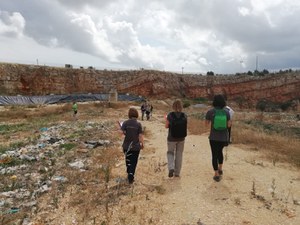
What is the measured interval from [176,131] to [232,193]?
5.84 ft

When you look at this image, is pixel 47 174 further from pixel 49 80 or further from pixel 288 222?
pixel 49 80

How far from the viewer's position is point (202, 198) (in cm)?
634

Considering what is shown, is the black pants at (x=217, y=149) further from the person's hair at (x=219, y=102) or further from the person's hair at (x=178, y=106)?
the person's hair at (x=178, y=106)

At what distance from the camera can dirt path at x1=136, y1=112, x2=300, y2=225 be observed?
5.56 m

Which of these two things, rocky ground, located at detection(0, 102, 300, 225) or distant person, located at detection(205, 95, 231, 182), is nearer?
rocky ground, located at detection(0, 102, 300, 225)

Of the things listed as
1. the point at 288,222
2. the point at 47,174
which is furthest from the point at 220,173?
the point at 47,174

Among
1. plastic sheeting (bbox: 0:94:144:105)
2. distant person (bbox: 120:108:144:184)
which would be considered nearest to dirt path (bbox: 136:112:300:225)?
distant person (bbox: 120:108:144:184)

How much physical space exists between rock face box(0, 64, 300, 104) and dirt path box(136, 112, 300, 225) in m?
43.4

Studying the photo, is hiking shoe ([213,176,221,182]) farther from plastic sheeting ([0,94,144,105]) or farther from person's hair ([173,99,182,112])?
plastic sheeting ([0,94,144,105])

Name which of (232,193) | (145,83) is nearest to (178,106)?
(232,193)

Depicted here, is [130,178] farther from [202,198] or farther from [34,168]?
[34,168]

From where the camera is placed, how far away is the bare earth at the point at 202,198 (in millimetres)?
5492

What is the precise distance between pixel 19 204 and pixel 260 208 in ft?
15.4

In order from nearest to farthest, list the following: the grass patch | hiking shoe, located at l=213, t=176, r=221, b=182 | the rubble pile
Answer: the rubble pile < hiking shoe, located at l=213, t=176, r=221, b=182 < the grass patch
